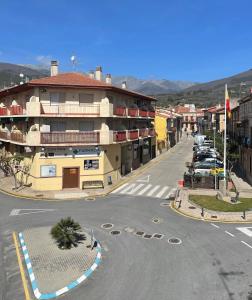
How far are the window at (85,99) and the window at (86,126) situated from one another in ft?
6.39

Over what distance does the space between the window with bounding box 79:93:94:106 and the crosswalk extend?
9.27m

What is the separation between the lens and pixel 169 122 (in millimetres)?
81000

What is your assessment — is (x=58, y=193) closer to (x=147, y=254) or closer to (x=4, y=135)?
(x=4, y=135)

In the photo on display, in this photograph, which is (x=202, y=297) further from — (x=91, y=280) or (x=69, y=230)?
(x=69, y=230)

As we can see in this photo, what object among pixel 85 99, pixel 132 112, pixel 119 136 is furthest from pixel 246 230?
pixel 132 112

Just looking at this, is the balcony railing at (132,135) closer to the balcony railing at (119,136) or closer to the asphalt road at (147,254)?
the balcony railing at (119,136)

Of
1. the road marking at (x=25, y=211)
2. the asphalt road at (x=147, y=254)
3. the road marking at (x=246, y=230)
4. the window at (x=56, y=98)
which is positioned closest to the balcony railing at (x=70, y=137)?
the window at (x=56, y=98)

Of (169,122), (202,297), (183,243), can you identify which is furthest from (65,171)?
(169,122)

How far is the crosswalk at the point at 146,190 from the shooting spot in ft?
106

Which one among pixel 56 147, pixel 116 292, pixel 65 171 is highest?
pixel 56 147

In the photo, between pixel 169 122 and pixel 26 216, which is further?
pixel 169 122

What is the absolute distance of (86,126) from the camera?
34.8m

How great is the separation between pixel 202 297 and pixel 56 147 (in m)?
22.3

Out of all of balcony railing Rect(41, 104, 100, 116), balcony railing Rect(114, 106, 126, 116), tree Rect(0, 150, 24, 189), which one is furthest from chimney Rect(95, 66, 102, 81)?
tree Rect(0, 150, 24, 189)
